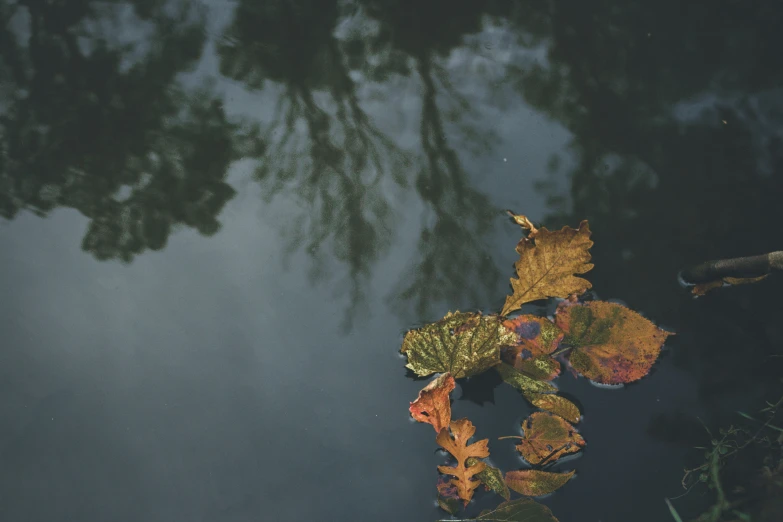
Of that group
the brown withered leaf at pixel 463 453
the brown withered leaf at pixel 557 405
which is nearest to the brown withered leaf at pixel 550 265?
the brown withered leaf at pixel 557 405

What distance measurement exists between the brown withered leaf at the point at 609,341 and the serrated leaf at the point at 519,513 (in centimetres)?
37

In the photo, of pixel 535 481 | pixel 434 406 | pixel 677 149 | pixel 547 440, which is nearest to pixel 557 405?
pixel 547 440

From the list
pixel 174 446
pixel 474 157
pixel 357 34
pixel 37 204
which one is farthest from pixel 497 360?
pixel 37 204

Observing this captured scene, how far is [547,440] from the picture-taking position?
1.63 metres

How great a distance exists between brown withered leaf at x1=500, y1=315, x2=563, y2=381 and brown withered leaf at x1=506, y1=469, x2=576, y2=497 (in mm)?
246

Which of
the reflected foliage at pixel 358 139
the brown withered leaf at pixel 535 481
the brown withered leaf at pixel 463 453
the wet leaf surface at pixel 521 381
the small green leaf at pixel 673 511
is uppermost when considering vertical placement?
the reflected foliage at pixel 358 139

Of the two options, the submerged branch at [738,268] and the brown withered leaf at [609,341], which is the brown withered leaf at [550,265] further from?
the submerged branch at [738,268]

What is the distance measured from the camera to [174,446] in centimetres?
175

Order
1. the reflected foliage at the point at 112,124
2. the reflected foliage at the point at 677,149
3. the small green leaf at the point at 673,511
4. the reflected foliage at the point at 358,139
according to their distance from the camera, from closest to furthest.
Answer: the small green leaf at the point at 673,511
the reflected foliage at the point at 677,149
the reflected foliage at the point at 358,139
the reflected foliage at the point at 112,124

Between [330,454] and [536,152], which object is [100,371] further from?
[536,152]

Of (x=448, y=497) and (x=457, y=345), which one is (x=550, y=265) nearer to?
(x=457, y=345)

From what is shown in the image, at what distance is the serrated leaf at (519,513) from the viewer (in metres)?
1.56

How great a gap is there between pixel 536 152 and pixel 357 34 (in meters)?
0.83

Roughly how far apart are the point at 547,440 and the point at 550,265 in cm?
49
